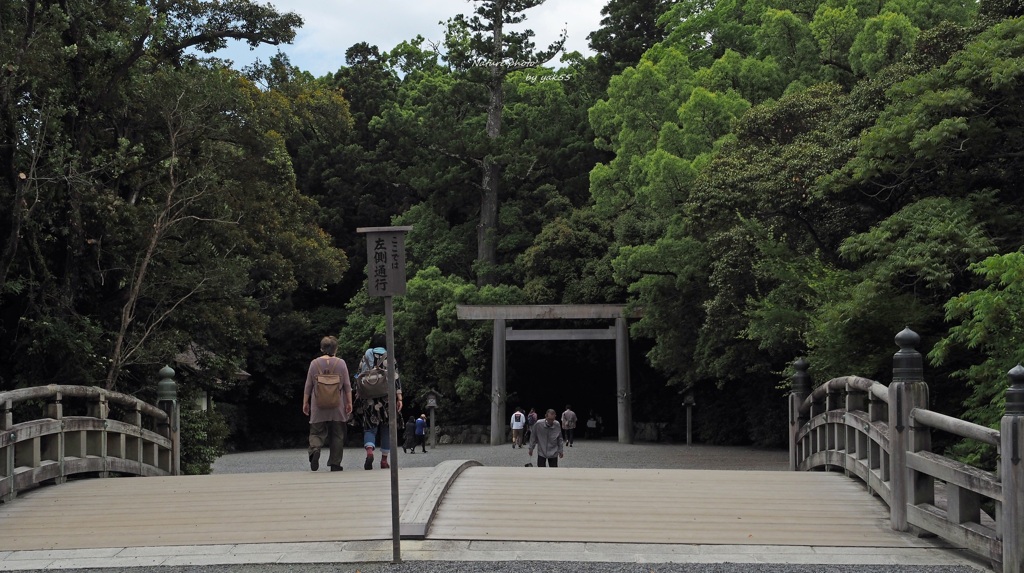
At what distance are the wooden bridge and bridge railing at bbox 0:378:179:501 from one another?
27mm

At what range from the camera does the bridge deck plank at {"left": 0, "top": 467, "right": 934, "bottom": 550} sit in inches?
315

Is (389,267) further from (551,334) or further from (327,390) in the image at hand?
(551,334)

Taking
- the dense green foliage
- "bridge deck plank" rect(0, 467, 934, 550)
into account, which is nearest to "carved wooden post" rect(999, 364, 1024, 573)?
"bridge deck plank" rect(0, 467, 934, 550)

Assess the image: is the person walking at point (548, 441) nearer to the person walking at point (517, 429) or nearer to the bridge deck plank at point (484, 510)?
the bridge deck plank at point (484, 510)

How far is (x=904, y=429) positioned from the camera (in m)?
8.29

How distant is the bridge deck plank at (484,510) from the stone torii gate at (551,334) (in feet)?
73.3

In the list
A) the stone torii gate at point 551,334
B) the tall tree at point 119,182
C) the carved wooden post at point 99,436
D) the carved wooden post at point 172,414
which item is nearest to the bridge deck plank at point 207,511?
the carved wooden post at point 99,436

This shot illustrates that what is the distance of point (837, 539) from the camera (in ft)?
26.1

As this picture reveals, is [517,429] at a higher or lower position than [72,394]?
lower

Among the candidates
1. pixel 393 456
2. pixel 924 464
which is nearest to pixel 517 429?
pixel 924 464

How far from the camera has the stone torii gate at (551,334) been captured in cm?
3309

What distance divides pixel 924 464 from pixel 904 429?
0.49 meters

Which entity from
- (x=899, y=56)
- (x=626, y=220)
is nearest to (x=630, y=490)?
(x=899, y=56)

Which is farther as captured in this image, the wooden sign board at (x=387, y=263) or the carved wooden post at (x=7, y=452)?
the carved wooden post at (x=7, y=452)
